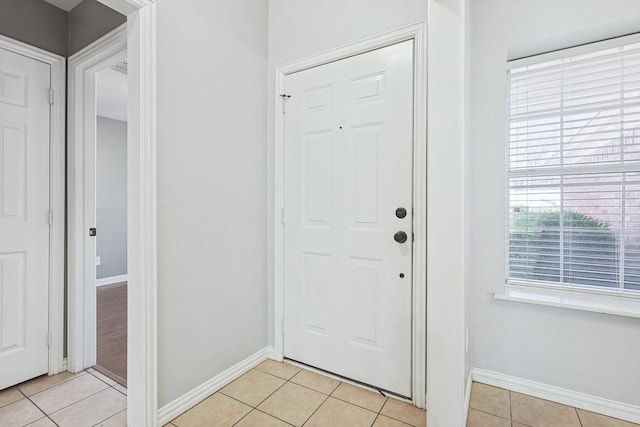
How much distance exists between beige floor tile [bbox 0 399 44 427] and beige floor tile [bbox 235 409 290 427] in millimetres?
1131

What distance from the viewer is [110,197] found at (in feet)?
15.5

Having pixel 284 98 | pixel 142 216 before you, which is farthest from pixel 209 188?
pixel 284 98

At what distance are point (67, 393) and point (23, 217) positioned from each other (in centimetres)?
115

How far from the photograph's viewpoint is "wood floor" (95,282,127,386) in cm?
220

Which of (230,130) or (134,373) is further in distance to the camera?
(230,130)

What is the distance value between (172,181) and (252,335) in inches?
48.1

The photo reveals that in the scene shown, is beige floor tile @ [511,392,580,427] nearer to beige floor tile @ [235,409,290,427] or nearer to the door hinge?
beige floor tile @ [235,409,290,427]

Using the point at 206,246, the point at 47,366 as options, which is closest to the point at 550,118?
the point at 206,246

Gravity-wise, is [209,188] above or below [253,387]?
above

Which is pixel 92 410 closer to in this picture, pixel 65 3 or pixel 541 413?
pixel 541 413

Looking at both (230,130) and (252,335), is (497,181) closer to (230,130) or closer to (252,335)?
(230,130)

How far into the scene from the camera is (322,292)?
82.1 inches

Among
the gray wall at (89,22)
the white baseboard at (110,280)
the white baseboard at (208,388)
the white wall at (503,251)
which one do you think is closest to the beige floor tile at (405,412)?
the white wall at (503,251)

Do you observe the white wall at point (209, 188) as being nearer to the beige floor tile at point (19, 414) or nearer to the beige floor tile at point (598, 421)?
the beige floor tile at point (19, 414)
